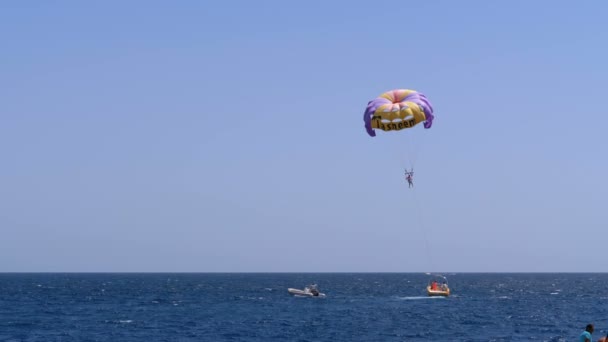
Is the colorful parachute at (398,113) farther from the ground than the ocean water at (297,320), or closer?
farther from the ground

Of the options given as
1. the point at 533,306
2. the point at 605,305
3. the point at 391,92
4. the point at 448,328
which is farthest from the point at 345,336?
the point at 605,305

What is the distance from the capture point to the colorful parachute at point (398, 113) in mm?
41375

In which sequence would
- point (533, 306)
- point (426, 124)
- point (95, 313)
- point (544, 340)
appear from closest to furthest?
point (426, 124), point (544, 340), point (95, 313), point (533, 306)

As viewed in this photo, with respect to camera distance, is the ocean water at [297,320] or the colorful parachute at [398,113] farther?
the ocean water at [297,320]

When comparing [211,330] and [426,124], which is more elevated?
[426,124]

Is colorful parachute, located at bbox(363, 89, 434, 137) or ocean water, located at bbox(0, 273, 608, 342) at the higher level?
colorful parachute, located at bbox(363, 89, 434, 137)

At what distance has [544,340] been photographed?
5441 centimetres

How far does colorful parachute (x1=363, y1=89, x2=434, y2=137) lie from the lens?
41.4 m

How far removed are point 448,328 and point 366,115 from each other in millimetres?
24978

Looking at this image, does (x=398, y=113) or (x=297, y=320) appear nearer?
(x=398, y=113)

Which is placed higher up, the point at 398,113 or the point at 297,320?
the point at 398,113

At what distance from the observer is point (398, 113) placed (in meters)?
41.4

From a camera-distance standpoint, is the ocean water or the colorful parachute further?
the ocean water

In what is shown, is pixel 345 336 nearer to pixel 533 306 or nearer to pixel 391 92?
pixel 391 92
